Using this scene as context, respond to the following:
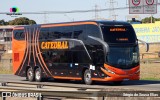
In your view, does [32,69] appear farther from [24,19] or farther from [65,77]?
[24,19]

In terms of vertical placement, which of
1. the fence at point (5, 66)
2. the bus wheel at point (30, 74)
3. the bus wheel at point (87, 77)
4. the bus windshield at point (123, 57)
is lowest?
the fence at point (5, 66)

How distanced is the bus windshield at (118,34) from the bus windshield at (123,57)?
1.56 feet

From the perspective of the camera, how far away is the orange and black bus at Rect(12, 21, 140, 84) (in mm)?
25922

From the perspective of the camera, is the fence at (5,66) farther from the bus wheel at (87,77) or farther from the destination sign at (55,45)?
the bus wheel at (87,77)

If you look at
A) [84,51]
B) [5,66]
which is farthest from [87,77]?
[5,66]

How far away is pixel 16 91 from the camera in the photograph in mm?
13414

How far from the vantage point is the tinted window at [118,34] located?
2597cm

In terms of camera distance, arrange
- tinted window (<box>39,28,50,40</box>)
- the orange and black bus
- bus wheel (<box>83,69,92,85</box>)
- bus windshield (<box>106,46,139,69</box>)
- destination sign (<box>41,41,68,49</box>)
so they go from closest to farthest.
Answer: bus windshield (<box>106,46,139,69</box>) < the orange and black bus < bus wheel (<box>83,69,92,85</box>) < destination sign (<box>41,41,68,49</box>) < tinted window (<box>39,28,50,40</box>)

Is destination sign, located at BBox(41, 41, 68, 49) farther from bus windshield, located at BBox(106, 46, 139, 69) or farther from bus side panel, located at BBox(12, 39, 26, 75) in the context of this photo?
bus windshield, located at BBox(106, 46, 139, 69)

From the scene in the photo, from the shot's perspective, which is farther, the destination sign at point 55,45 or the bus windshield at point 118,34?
the destination sign at point 55,45

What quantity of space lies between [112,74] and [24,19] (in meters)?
133

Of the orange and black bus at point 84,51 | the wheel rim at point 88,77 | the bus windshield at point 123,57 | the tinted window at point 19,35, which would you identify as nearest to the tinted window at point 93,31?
the orange and black bus at point 84,51

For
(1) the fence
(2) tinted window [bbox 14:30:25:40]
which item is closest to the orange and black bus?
(2) tinted window [bbox 14:30:25:40]

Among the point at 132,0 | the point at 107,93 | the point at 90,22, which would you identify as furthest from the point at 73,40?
the point at 132,0
